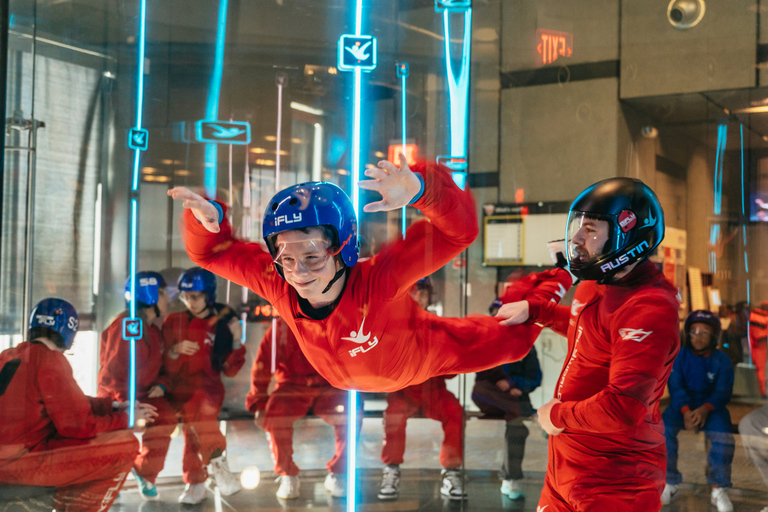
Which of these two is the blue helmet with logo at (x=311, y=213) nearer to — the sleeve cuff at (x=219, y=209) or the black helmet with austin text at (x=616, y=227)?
the sleeve cuff at (x=219, y=209)

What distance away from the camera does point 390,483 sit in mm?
3635

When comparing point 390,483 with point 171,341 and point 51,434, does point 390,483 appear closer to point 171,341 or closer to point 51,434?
point 171,341

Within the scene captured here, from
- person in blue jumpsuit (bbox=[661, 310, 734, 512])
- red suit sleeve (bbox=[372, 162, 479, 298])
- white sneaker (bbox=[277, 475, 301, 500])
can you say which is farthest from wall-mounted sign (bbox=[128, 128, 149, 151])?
person in blue jumpsuit (bbox=[661, 310, 734, 512])

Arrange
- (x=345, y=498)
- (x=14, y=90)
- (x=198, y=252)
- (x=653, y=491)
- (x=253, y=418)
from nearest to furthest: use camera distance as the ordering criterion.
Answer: (x=653, y=491) < (x=198, y=252) < (x=14, y=90) < (x=345, y=498) < (x=253, y=418)

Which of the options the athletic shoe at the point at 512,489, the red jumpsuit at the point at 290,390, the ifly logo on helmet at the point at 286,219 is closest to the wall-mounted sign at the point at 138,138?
the red jumpsuit at the point at 290,390

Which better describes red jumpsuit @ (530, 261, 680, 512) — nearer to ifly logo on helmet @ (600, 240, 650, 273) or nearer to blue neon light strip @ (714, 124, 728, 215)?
ifly logo on helmet @ (600, 240, 650, 273)

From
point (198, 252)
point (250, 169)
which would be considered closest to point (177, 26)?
point (250, 169)

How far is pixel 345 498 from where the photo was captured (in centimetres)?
364

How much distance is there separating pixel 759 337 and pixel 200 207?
343cm

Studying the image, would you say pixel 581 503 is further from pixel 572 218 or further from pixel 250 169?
pixel 250 169

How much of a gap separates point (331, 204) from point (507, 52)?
218cm

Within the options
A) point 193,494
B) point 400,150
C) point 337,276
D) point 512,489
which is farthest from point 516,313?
point 193,494

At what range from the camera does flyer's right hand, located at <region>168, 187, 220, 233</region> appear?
7.36 ft

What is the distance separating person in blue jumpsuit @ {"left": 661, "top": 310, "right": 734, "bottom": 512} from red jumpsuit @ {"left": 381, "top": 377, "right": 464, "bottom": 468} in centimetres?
134
